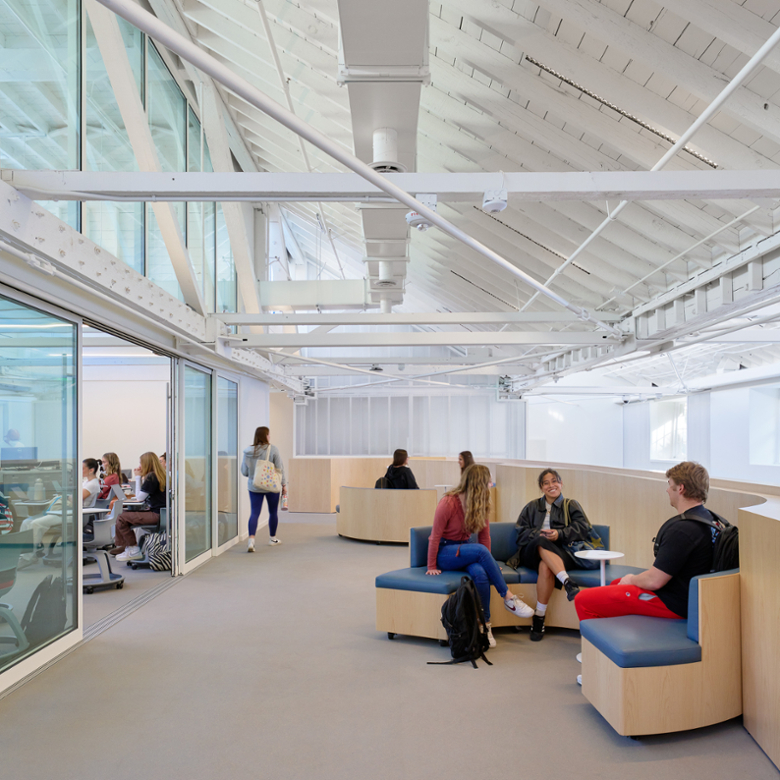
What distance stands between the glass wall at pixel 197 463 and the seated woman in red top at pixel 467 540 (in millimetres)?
3914

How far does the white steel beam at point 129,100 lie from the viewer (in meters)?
4.83

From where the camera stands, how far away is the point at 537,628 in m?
5.09

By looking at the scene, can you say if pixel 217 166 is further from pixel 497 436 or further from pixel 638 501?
pixel 497 436

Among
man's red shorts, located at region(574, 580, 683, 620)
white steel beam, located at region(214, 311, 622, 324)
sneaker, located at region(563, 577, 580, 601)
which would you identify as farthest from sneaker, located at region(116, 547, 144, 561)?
man's red shorts, located at region(574, 580, 683, 620)

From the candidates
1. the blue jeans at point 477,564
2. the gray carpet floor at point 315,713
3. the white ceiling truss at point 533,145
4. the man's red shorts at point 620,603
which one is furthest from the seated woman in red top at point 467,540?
the white ceiling truss at point 533,145

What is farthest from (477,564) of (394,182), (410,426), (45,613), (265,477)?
(410,426)

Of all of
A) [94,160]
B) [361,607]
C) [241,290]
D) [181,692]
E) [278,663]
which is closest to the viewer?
[181,692]

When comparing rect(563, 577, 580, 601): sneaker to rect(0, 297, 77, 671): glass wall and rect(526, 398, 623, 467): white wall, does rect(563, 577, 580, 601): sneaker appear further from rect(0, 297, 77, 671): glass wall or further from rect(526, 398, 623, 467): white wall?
rect(526, 398, 623, 467): white wall

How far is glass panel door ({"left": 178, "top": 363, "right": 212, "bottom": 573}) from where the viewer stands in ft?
25.3

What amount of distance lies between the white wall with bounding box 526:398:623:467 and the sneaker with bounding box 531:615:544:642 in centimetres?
1492

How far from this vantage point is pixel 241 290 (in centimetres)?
948

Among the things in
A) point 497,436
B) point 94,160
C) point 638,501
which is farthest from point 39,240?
point 497,436

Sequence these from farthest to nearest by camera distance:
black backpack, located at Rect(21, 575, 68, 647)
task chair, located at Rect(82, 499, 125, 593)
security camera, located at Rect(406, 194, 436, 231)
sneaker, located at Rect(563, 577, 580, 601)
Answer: task chair, located at Rect(82, 499, 125, 593), sneaker, located at Rect(563, 577, 580, 601), black backpack, located at Rect(21, 575, 68, 647), security camera, located at Rect(406, 194, 436, 231)

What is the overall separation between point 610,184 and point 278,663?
376 cm
